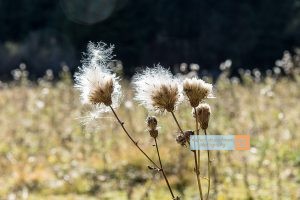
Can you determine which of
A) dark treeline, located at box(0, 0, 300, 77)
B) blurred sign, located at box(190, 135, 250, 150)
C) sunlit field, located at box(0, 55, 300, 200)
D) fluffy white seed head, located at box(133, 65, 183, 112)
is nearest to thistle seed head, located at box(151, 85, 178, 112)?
fluffy white seed head, located at box(133, 65, 183, 112)

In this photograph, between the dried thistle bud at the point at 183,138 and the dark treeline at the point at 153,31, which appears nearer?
the dried thistle bud at the point at 183,138

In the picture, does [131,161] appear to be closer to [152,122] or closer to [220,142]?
[220,142]

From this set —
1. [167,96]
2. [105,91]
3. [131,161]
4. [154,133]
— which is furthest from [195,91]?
[131,161]

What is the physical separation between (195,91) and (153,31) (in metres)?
26.0

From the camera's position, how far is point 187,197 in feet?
17.9

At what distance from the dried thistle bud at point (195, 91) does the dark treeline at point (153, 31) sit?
22341mm

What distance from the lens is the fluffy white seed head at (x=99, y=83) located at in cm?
192

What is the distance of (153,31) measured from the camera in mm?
27641

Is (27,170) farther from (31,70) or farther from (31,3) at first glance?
(31,3)

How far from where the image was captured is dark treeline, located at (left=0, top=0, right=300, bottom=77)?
2553 cm

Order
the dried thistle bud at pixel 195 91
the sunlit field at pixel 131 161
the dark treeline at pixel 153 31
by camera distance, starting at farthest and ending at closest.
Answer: the dark treeline at pixel 153 31, the sunlit field at pixel 131 161, the dried thistle bud at pixel 195 91

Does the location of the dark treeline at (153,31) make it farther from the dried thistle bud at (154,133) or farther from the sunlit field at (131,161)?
the dried thistle bud at (154,133)

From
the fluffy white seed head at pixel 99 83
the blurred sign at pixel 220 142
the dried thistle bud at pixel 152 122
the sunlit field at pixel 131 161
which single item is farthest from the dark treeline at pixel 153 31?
the dried thistle bud at pixel 152 122

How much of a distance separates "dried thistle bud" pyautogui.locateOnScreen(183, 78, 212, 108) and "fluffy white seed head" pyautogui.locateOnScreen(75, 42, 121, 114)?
244 mm
